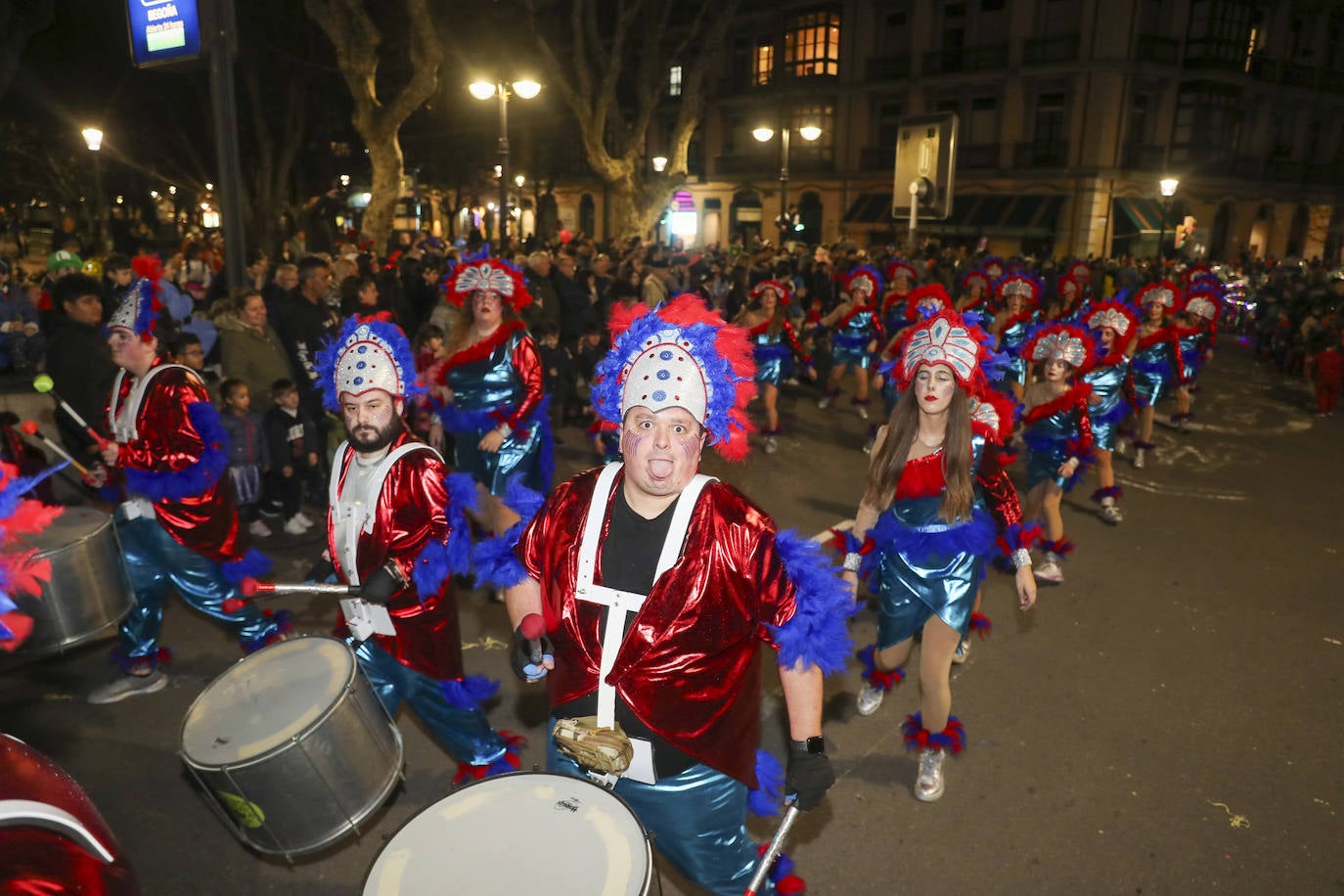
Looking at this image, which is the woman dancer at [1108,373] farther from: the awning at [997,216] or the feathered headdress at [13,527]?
the awning at [997,216]

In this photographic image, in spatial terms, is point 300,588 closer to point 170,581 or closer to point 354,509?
point 354,509

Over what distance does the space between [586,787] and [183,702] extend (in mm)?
3371

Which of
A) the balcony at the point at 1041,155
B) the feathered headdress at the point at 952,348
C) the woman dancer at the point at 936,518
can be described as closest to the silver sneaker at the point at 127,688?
the woman dancer at the point at 936,518

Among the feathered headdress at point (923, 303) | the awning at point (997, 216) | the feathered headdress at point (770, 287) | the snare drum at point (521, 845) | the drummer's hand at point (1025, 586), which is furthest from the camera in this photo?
the awning at point (997, 216)

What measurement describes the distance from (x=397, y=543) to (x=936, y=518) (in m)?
2.27

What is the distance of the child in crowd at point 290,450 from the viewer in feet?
22.5

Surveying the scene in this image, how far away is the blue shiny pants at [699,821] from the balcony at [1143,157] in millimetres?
34833

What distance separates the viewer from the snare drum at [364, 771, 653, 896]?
6.33 ft

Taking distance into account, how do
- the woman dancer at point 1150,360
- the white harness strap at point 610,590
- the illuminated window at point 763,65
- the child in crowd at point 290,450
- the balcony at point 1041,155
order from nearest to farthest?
the white harness strap at point 610,590 < the child in crowd at point 290,450 < the woman dancer at point 1150,360 < the balcony at point 1041,155 < the illuminated window at point 763,65

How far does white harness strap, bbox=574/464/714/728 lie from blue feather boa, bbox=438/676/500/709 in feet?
4.21

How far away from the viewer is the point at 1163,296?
31.7 ft

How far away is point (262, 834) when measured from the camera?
2.80 m

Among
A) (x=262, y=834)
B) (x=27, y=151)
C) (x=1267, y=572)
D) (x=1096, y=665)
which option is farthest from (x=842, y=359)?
(x=27, y=151)

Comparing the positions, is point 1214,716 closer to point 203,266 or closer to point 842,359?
point 842,359
